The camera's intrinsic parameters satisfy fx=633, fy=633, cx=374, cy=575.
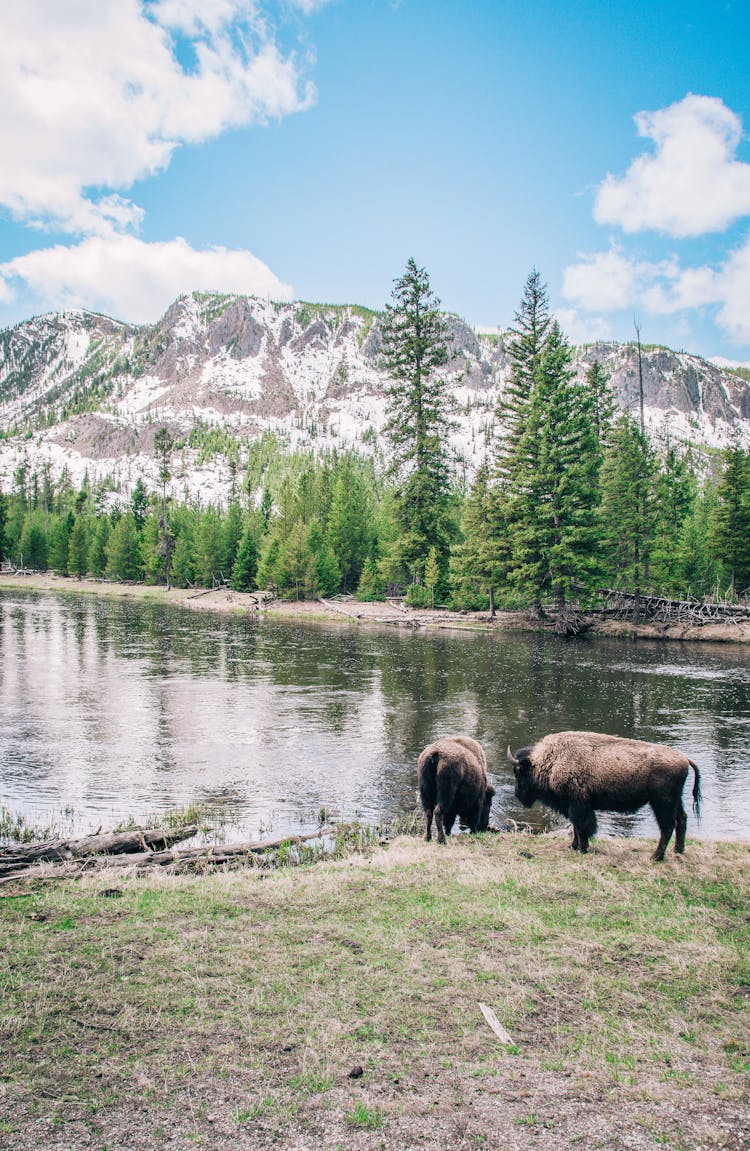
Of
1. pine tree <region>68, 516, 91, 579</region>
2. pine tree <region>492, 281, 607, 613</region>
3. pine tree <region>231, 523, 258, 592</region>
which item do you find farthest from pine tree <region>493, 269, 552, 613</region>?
pine tree <region>68, 516, 91, 579</region>

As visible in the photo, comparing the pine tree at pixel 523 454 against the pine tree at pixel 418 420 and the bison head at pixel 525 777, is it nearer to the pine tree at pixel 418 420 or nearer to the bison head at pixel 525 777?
the pine tree at pixel 418 420

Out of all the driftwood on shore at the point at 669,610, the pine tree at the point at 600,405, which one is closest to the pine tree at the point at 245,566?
the pine tree at the point at 600,405

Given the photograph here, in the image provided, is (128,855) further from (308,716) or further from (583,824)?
(308,716)

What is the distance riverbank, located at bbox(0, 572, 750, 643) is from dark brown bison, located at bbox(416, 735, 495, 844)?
134 ft

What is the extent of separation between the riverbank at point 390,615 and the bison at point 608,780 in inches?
1604

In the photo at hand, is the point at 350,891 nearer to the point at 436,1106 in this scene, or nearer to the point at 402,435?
the point at 436,1106

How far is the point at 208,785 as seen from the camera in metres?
15.4

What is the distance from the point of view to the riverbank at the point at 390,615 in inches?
1897

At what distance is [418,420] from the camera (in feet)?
205

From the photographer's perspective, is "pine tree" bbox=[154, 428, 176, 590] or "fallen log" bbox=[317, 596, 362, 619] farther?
"pine tree" bbox=[154, 428, 176, 590]

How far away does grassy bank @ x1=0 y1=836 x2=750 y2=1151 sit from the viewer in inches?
167

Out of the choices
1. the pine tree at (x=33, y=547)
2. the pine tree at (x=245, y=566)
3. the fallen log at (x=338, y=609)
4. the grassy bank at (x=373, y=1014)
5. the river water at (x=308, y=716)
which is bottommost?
the river water at (x=308, y=716)

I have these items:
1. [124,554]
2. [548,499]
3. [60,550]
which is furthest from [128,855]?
[60,550]

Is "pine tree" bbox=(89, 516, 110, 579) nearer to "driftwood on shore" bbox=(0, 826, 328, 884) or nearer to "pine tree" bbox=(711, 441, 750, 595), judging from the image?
"pine tree" bbox=(711, 441, 750, 595)
